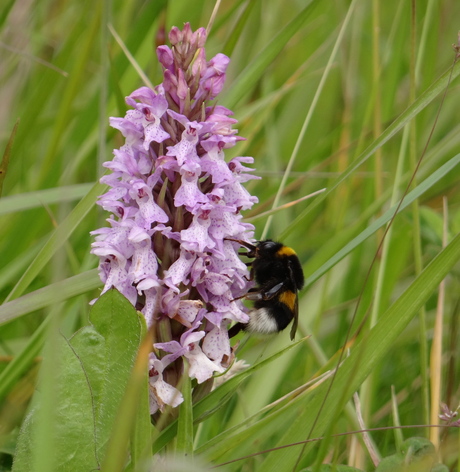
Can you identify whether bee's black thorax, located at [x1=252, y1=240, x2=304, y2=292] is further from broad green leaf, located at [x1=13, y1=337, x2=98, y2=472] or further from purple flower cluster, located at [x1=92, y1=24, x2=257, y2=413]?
broad green leaf, located at [x1=13, y1=337, x2=98, y2=472]

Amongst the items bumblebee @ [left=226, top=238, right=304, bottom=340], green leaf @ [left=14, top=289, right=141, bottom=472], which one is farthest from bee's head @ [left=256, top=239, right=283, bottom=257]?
green leaf @ [left=14, top=289, right=141, bottom=472]

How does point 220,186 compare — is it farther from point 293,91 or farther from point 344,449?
point 293,91

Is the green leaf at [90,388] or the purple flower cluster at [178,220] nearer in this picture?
the green leaf at [90,388]

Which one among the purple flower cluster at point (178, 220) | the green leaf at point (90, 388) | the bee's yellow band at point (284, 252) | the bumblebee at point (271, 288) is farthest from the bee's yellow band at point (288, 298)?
the green leaf at point (90, 388)

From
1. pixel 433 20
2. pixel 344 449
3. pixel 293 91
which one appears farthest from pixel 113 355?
pixel 293 91

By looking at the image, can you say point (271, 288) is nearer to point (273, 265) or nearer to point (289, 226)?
point (273, 265)

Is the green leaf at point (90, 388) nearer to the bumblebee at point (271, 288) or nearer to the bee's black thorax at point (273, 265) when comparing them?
the bumblebee at point (271, 288)

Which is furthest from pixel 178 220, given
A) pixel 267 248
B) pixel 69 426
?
pixel 69 426
